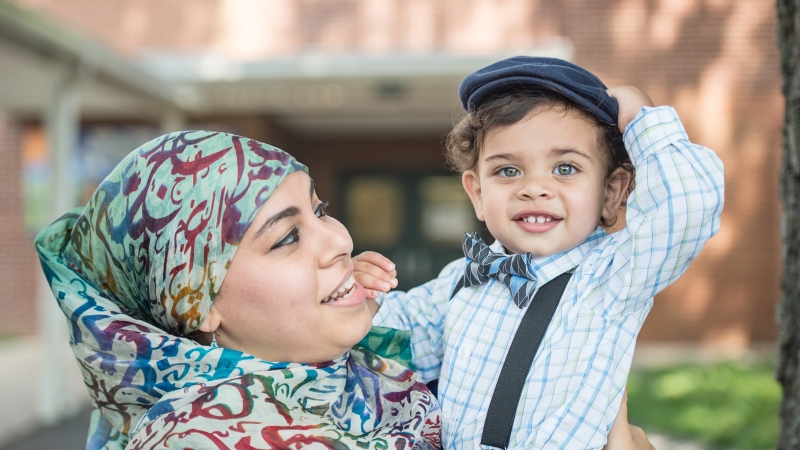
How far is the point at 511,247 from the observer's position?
1697 millimetres

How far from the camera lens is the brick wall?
1112 cm

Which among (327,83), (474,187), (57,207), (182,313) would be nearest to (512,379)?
(474,187)

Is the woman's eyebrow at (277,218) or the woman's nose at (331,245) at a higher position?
the woman's eyebrow at (277,218)

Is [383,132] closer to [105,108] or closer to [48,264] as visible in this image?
[105,108]

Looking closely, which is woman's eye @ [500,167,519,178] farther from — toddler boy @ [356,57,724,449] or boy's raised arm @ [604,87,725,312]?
boy's raised arm @ [604,87,725,312]

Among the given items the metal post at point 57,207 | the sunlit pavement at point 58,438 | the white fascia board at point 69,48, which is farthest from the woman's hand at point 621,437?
the metal post at point 57,207

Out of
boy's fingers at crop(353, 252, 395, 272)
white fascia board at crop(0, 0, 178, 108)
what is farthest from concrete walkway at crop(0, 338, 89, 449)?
boy's fingers at crop(353, 252, 395, 272)

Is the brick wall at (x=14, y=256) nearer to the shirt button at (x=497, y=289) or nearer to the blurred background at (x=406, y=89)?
the blurred background at (x=406, y=89)

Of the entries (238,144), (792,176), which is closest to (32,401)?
(238,144)

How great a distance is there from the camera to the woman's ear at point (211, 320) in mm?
1458

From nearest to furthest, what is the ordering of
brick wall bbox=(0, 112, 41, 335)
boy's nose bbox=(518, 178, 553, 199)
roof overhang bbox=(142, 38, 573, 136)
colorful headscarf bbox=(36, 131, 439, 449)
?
1. colorful headscarf bbox=(36, 131, 439, 449)
2. boy's nose bbox=(518, 178, 553, 199)
3. roof overhang bbox=(142, 38, 573, 136)
4. brick wall bbox=(0, 112, 41, 335)

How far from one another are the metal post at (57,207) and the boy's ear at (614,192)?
597 centimetres

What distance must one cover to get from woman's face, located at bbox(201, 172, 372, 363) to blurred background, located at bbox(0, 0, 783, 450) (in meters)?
6.41

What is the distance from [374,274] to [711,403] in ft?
18.5
